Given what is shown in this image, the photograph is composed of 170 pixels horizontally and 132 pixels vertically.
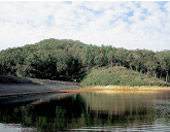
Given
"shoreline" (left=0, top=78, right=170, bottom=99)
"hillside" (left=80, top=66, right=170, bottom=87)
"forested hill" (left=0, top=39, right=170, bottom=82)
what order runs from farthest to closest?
"hillside" (left=80, top=66, right=170, bottom=87) < "forested hill" (left=0, top=39, right=170, bottom=82) < "shoreline" (left=0, top=78, right=170, bottom=99)

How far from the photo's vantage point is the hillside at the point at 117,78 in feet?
268

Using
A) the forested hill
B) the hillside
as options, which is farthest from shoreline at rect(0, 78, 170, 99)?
the forested hill

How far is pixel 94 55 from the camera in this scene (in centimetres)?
10506

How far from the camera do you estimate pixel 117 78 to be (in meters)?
86.0

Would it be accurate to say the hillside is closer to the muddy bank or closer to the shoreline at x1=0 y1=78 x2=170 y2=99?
the shoreline at x1=0 y1=78 x2=170 y2=99

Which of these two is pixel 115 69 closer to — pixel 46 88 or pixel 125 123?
pixel 46 88

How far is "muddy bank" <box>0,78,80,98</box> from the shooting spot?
4490 cm

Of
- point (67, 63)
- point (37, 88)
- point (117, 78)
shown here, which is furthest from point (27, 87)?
point (117, 78)

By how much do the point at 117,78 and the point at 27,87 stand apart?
42909 millimetres

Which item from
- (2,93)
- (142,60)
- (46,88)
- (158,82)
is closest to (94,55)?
(142,60)

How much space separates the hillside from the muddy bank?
18.5 metres

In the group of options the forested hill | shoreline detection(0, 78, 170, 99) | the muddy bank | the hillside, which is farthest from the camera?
the hillside

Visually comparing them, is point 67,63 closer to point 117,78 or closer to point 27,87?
point 117,78

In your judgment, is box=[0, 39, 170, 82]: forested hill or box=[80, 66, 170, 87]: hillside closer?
box=[0, 39, 170, 82]: forested hill
